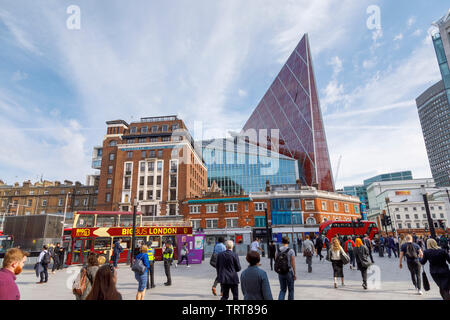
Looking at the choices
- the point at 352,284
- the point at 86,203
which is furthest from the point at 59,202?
the point at 352,284

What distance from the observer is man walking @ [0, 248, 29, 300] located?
329cm

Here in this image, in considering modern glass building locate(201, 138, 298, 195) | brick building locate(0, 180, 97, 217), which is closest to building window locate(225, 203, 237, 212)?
modern glass building locate(201, 138, 298, 195)

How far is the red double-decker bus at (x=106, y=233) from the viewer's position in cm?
2009

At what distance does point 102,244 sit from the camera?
20.5 metres

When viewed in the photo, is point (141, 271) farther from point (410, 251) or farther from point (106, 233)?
point (106, 233)

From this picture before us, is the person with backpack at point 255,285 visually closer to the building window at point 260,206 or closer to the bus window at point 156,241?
the bus window at point 156,241

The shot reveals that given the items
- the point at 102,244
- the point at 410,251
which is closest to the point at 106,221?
the point at 102,244

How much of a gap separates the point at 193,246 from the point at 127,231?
5668mm

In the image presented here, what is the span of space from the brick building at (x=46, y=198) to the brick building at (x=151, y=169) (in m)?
18.2

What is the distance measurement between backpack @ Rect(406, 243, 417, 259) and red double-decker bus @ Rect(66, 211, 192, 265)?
1675 centimetres

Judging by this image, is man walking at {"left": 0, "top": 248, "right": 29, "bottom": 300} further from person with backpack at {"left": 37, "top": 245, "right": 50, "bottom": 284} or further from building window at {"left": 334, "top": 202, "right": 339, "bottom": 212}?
building window at {"left": 334, "top": 202, "right": 339, "bottom": 212}

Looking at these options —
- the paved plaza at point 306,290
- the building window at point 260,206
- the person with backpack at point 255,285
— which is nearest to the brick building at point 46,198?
the building window at point 260,206
